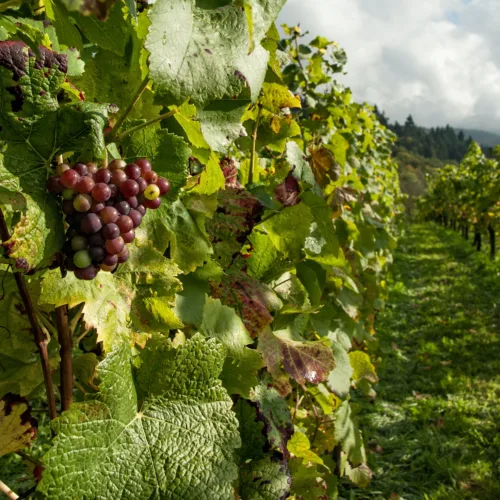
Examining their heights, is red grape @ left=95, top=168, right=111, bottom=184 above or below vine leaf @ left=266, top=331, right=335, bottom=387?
above

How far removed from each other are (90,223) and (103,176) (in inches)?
3.1

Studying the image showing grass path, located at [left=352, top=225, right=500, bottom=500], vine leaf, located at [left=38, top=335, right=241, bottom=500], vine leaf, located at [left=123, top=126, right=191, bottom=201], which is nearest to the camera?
vine leaf, located at [left=38, top=335, right=241, bottom=500]

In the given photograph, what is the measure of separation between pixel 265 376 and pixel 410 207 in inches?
2180

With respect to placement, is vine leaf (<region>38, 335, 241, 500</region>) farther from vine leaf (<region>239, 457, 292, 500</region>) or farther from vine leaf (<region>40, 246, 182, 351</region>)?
vine leaf (<region>239, 457, 292, 500</region>)

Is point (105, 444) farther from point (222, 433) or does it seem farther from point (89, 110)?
point (89, 110)

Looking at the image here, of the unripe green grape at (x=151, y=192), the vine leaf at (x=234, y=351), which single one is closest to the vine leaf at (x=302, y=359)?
the vine leaf at (x=234, y=351)

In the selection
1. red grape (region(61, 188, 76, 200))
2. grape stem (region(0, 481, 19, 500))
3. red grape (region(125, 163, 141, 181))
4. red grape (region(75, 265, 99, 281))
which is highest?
red grape (region(125, 163, 141, 181))

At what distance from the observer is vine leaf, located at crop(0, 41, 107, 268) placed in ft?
2.38

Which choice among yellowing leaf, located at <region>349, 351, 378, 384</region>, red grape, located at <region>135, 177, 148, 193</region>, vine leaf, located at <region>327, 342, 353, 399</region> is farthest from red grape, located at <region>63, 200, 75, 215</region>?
yellowing leaf, located at <region>349, 351, 378, 384</region>

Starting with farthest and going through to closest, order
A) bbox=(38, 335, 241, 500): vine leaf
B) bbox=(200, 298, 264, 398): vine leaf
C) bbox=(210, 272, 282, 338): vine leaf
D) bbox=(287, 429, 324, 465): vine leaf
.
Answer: bbox=(287, 429, 324, 465): vine leaf → bbox=(210, 272, 282, 338): vine leaf → bbox=(200, 298, 264, 398): vine leaf → bbox=(38, 335, 241, 500): vine leaf

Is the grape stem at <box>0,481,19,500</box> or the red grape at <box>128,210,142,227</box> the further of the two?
the grape stem at <box>0,481,19,500</box>

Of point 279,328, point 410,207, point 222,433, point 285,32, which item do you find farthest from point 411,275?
point 410,207

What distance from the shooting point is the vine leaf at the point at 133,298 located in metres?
0.90

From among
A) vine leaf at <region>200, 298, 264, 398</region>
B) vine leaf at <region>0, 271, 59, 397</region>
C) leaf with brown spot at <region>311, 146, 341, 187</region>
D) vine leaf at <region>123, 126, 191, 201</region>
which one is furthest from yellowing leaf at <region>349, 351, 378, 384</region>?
vine leaf at <region>123, 126, 191, 201</region>
